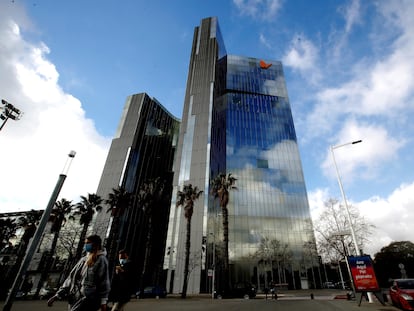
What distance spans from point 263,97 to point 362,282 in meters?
57.3

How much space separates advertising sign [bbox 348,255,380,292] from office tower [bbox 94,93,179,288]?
35.2m

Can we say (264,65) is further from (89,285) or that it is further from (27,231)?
(89,285)

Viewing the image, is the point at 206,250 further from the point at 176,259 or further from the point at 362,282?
the point at 362,282

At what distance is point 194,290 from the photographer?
35188mm

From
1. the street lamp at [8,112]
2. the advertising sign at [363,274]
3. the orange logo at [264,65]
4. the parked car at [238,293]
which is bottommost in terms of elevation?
the parked car at [238,293]

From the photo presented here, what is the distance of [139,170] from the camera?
5575cm

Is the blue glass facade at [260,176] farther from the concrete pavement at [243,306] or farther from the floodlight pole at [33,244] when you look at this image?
the floodlight pole at [33,244]

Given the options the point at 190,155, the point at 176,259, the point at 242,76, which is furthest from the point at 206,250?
the point at 242,76

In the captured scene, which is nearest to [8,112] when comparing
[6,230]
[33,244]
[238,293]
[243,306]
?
[33,244]

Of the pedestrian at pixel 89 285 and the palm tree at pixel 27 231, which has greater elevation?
the palm tree at pixel 27 231

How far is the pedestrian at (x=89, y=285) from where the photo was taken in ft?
10.7

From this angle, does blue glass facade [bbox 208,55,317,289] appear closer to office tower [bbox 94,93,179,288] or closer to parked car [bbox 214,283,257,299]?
parked car [bbox 214,283,257,299]

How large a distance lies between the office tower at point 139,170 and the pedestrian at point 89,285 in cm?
3895

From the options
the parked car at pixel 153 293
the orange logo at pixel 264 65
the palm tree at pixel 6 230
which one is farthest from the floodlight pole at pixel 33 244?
the orange logo at pixel 264 65
